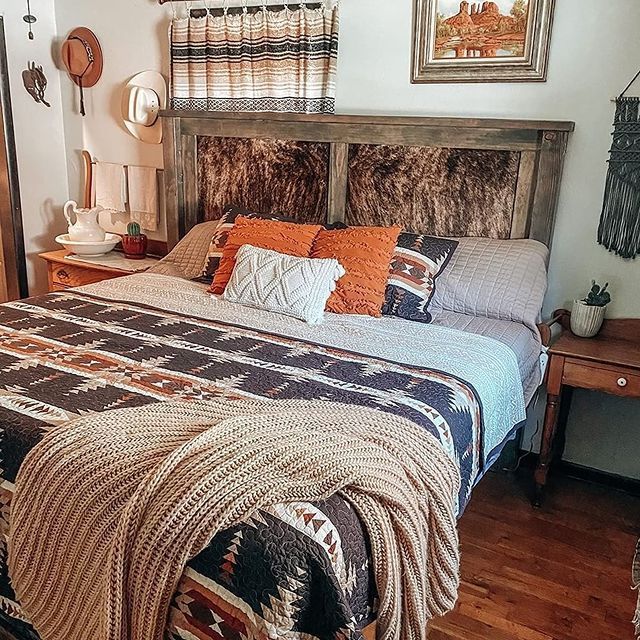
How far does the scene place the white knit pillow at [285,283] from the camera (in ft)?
7.77

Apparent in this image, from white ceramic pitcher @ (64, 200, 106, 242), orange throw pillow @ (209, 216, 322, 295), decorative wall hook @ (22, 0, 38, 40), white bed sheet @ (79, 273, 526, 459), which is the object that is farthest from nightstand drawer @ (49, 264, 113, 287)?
decorative wall hook @ (22, 0, 38, 40)

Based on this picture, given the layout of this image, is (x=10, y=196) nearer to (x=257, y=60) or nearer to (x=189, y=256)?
(x=189, y=256)

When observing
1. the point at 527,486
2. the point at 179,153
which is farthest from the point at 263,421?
the point at 179,153

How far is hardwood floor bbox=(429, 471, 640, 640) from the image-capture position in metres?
1.93

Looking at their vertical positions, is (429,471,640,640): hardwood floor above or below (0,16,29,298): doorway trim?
below

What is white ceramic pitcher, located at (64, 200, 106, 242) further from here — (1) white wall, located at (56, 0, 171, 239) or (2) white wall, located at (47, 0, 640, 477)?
(2) white wall, located at (47, 0, 640, 477)

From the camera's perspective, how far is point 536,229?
8.61 feet

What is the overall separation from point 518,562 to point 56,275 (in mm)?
2782

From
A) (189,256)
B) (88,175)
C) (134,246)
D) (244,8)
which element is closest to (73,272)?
(134,246)

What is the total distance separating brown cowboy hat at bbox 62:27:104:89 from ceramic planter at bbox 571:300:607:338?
9.51 feet

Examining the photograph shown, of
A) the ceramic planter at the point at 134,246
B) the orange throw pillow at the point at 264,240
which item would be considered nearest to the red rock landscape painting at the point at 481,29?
the orange throw pillow at the point at 264,240

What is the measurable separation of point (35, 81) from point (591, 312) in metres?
3.31

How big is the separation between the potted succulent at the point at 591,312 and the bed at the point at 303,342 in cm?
22

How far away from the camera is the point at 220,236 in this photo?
9.41ft
